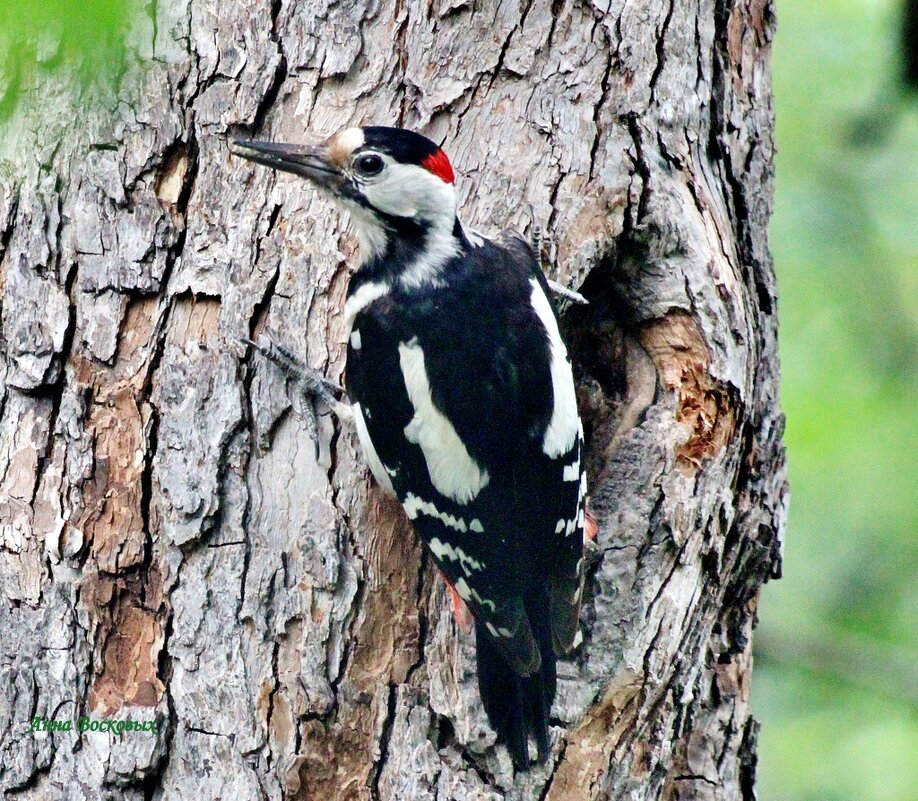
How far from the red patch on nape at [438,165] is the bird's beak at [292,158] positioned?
220mm

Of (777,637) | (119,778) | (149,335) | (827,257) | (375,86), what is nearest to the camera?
(119,778)

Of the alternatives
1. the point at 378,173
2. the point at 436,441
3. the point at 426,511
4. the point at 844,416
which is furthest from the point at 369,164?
the point at 844,416

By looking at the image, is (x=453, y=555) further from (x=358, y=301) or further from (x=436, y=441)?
(x=358, y=301)

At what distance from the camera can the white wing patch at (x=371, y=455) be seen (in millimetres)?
2617

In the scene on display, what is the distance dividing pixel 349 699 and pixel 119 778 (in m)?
0.54

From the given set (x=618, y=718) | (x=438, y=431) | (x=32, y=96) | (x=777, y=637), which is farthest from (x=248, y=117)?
(x=777, y=637)

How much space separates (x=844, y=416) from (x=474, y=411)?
8.67ft

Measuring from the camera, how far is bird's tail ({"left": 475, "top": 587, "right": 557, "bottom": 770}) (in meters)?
2.45

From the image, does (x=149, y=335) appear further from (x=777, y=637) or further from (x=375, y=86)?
(x=777, y=637)

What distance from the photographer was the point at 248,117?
9.04 feet

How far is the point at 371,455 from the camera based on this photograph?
8.63 feet

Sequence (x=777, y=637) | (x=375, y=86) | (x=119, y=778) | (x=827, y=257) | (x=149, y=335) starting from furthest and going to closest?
1. (x=827, y=257)
2. (x=777, y=637)
3. (x=375, y=86)
4. (x=149, y=335)
5. (x=119, y=778)

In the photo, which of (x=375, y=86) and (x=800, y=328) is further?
(x=800, y=328)

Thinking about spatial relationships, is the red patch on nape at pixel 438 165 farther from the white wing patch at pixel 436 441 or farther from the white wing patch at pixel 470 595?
the white wing patch at pixel 470 595
